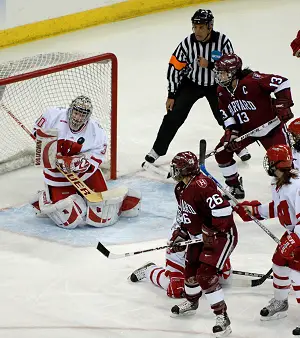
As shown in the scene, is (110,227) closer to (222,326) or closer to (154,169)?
(154,169)

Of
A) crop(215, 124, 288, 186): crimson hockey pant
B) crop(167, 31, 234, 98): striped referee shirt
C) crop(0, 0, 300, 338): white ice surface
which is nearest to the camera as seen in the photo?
crop(0, 0, 300, 338): white ice surface

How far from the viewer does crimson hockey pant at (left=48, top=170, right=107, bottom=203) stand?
17.9 ft

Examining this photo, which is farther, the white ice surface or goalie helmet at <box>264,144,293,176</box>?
the white ice surface

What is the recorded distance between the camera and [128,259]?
5.00 metres

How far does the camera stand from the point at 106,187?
18.3 feet

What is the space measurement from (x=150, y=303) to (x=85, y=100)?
4.00ft

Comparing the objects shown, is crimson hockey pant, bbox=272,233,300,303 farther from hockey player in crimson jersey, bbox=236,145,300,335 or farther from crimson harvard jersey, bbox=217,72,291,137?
crimson harvard jersey, bbox=217,72,291,137

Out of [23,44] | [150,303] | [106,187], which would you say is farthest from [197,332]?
[23,44]

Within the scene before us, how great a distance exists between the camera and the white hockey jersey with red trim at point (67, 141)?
5457mm

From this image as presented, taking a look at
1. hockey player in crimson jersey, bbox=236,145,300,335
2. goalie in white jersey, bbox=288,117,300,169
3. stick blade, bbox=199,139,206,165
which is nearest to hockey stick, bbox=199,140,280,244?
stick blade, bbox=199,139,206,165

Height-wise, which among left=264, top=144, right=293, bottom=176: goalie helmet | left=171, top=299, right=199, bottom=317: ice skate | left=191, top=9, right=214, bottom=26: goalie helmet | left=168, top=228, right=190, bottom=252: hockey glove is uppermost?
left=191, top=9, right=214, bottom=26: goalie helmet

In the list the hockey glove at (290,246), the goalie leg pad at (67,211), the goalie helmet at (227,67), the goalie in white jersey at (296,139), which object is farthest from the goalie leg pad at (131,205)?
the hockey glove at (290,246)

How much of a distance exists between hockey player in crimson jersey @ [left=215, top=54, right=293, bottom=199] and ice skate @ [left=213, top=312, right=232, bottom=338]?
1.42 metres

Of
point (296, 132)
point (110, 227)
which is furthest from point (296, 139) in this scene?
point (110, 227)
